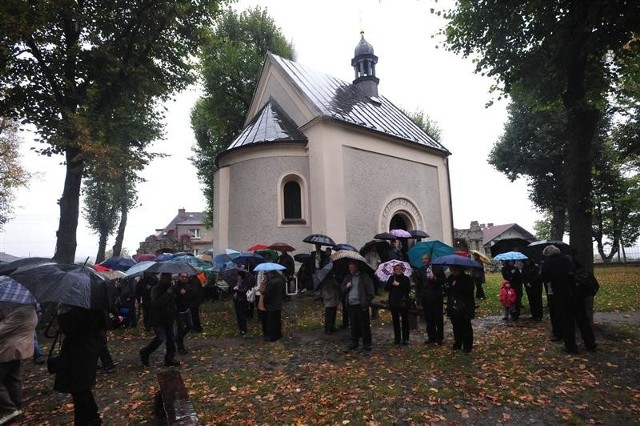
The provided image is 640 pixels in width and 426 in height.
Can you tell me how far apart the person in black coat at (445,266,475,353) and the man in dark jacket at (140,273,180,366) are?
532 centimetres

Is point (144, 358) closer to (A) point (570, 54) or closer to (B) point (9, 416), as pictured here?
(B) point (9, 416)

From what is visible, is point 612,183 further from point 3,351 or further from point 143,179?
point 3,351

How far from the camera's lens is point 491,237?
2184 inches

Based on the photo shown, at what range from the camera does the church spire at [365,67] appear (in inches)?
936

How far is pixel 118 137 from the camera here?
600 inches

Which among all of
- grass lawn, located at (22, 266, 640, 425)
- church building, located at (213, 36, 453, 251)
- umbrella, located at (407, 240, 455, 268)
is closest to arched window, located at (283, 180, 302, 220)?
church building, located at (213, 36, 453, 251)

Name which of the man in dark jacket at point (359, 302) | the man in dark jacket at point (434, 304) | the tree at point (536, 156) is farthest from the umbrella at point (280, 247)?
the tree at point (536, 156)

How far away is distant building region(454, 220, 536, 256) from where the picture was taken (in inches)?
470

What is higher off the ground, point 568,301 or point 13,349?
Answer: point 568,301

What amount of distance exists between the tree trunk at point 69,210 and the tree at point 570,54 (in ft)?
43.1

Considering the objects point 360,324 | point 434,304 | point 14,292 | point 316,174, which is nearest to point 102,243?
point 316,174

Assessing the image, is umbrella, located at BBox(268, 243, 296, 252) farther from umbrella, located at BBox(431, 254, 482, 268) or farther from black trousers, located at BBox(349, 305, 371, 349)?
umbrella, located at BBox(431, 254, 482, 268)

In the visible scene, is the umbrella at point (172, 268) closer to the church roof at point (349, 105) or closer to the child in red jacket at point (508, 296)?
the child in red jacket at point (508, 296)

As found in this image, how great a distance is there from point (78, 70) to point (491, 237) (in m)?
54.7
